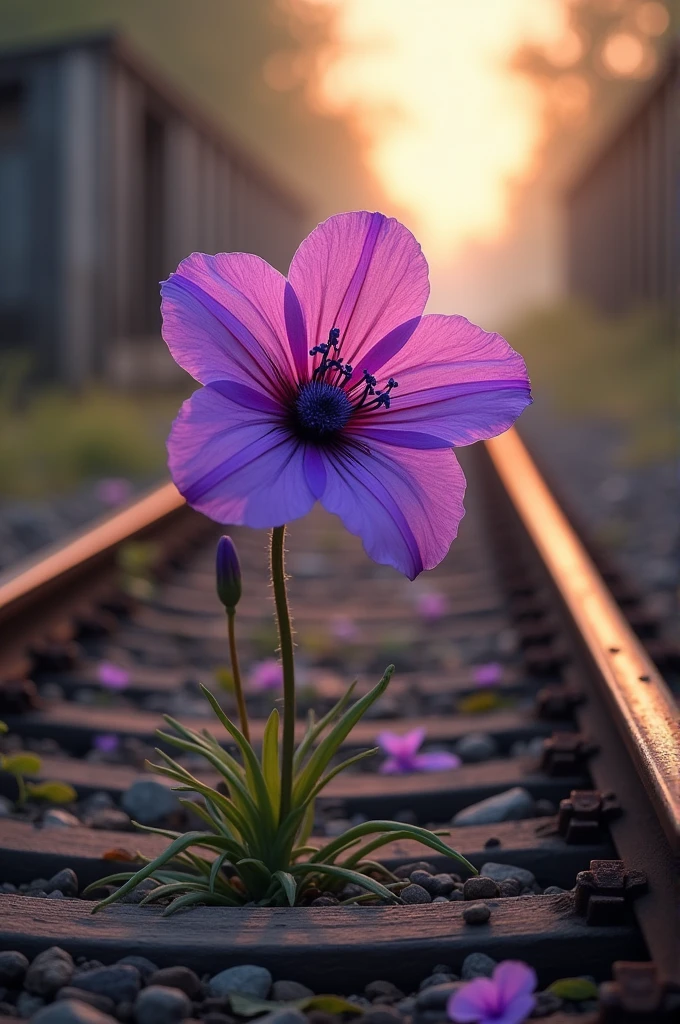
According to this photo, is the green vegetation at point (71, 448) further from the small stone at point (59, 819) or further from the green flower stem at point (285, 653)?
the green flower stem at point (285, 653)

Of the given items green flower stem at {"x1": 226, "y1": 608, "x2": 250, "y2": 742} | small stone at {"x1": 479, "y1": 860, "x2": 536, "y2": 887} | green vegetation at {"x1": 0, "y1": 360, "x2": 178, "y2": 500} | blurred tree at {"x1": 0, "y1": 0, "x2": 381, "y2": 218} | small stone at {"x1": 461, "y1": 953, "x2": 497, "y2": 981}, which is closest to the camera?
small stone at {"x1": 461, "y1": 953, "x2": 497, "y2": 981}

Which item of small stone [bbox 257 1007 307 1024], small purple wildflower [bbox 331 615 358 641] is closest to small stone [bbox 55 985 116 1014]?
small stone [bbox 257 1007 307 1024]

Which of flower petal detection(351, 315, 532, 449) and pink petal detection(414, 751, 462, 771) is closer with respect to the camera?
flower petal detection(351, 315, 532, 449)

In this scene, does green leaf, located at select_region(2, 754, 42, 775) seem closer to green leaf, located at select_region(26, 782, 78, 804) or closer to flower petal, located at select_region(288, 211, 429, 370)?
green leaf, located at select_region(26, 782, 78, 804)

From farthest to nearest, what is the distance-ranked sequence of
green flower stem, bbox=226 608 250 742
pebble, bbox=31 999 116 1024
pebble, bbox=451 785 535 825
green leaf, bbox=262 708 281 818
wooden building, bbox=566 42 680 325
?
1. wooden building, bbox=566 42 680 325
2. pebble, bbox=451 785 535 825
3. green leaf, bbox=262 708 281 818
4. green flower stem, bbox=226 608 250 742
5. pebble, bbox=31 999 116 1024

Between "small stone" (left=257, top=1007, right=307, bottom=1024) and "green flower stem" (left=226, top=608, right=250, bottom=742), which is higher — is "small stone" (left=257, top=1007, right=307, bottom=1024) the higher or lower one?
the lower one

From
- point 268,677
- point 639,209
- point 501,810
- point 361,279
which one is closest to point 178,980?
point 501,810

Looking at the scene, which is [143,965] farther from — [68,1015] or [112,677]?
[112,677]
